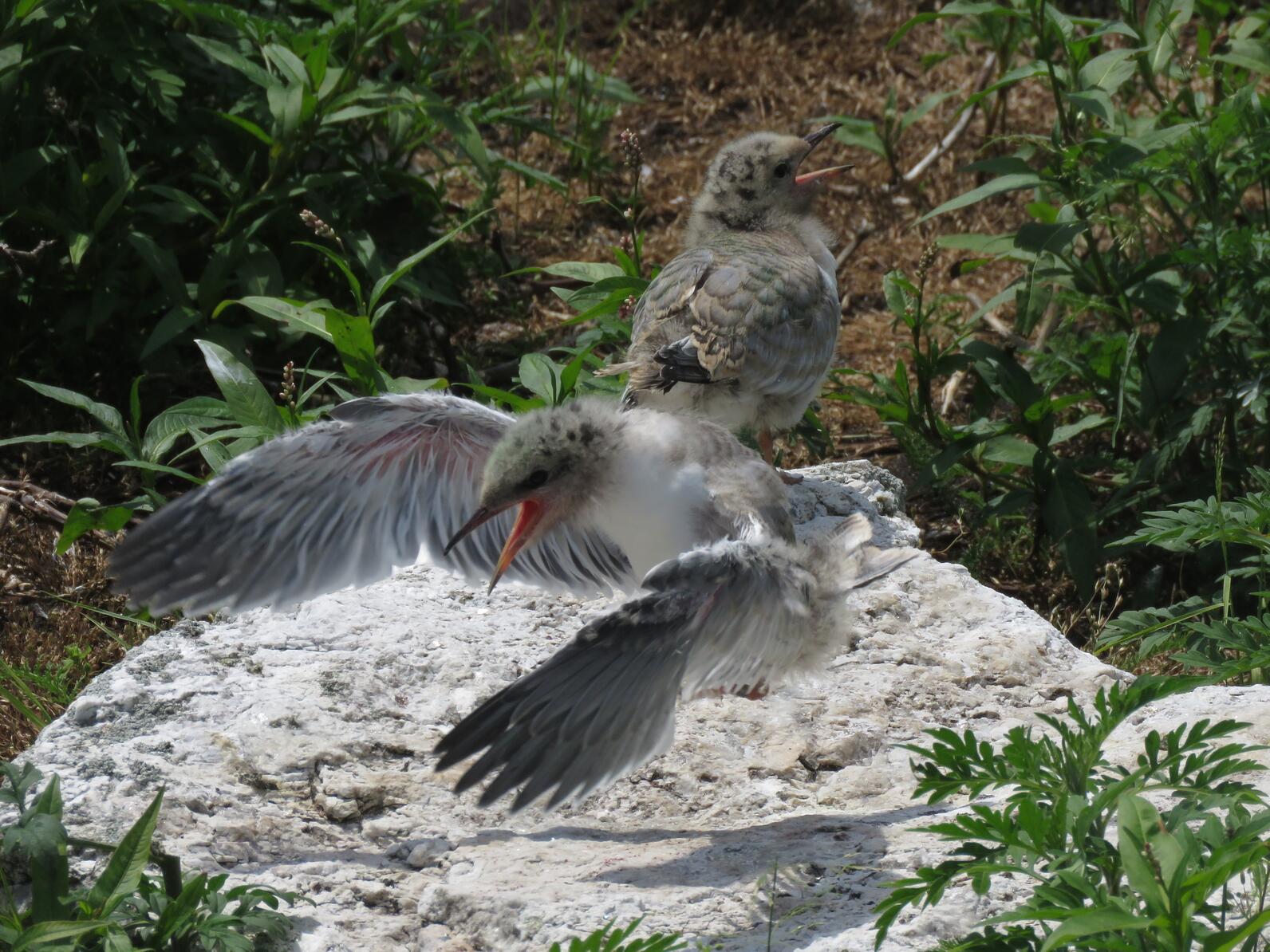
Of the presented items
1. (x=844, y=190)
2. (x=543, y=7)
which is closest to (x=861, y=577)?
(x=844, y=190)

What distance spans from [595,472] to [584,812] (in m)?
0.82

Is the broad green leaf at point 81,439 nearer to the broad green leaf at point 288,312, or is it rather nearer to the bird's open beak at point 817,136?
the broad green leaf at point 288,312

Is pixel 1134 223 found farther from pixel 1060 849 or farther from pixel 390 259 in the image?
pixel 1060 849

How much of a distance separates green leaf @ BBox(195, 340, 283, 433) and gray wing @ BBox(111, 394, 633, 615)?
2.12 ft

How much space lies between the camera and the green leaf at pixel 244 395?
4.37 meters

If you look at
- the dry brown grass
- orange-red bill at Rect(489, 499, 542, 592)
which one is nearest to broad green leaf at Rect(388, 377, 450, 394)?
orange-red bill at Rect(489, 499, 542, 592)

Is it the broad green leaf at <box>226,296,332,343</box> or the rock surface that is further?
the broad green leaf at <box>226,296,332,343</box>

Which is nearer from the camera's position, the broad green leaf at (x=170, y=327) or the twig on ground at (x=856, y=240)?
the broad green leaf at (x=170, y=327)

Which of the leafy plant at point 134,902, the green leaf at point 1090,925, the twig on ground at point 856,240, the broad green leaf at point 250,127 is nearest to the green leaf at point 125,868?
the leafy plant at point 134,902

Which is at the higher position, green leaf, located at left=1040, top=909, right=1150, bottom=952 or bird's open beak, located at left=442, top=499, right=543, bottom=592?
bird's open beak, located at left=442, top=499, right=543, bottom=592

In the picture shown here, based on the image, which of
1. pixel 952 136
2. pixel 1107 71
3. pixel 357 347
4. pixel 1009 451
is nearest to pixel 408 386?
pixel 357 347

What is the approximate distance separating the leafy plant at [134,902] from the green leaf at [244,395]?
1807 millimetres

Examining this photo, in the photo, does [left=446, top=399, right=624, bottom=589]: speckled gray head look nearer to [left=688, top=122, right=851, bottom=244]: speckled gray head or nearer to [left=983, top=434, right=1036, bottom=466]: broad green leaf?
[left=983, top=434, right=1036, bottom=466]: broad green leaf

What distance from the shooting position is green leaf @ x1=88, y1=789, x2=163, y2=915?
2.55 meters
